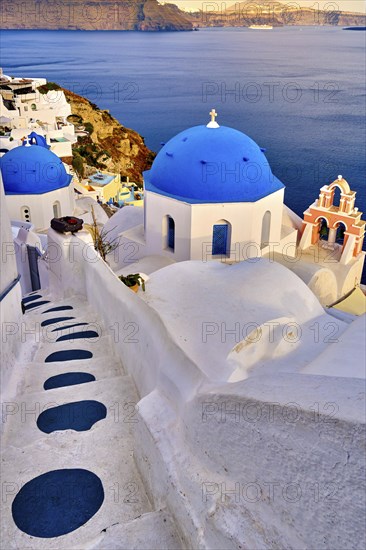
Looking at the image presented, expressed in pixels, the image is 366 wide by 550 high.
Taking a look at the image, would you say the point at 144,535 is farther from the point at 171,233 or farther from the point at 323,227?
the point at 323,227

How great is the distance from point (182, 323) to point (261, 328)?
223 centimetres

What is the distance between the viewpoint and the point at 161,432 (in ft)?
14.3

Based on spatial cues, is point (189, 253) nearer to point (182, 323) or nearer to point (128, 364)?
point (182, 323)

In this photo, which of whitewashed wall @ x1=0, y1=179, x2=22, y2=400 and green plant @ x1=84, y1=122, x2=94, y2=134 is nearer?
whitewashed wall @ x1=0, y1=179, x2=22, y2=400

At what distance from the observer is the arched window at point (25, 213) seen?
1777 cm

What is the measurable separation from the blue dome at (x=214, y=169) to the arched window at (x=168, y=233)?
0.88 m

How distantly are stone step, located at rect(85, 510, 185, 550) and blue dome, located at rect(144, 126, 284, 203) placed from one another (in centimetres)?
1021

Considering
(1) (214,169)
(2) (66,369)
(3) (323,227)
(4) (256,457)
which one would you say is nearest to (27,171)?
(1) (214,169)

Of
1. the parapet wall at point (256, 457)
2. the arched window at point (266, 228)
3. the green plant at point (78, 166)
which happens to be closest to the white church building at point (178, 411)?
the parapet wall at point (256, 457)

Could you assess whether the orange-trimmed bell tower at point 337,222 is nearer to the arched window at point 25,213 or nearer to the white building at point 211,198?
the white building at point 211,198

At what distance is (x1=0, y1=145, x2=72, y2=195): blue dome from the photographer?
57.6 feet

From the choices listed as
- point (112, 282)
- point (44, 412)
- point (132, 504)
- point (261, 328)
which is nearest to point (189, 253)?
point (112, 282)

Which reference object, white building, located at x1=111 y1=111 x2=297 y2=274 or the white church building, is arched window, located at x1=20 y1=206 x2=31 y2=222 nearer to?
white building, located at x1=111 y1=111 x2=297 y2=274

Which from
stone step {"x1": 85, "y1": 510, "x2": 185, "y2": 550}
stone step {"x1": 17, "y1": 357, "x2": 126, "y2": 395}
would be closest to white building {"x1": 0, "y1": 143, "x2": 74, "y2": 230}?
stone step {"x1": 17, "y1": 357, "x2": 126, "y2": 395}
